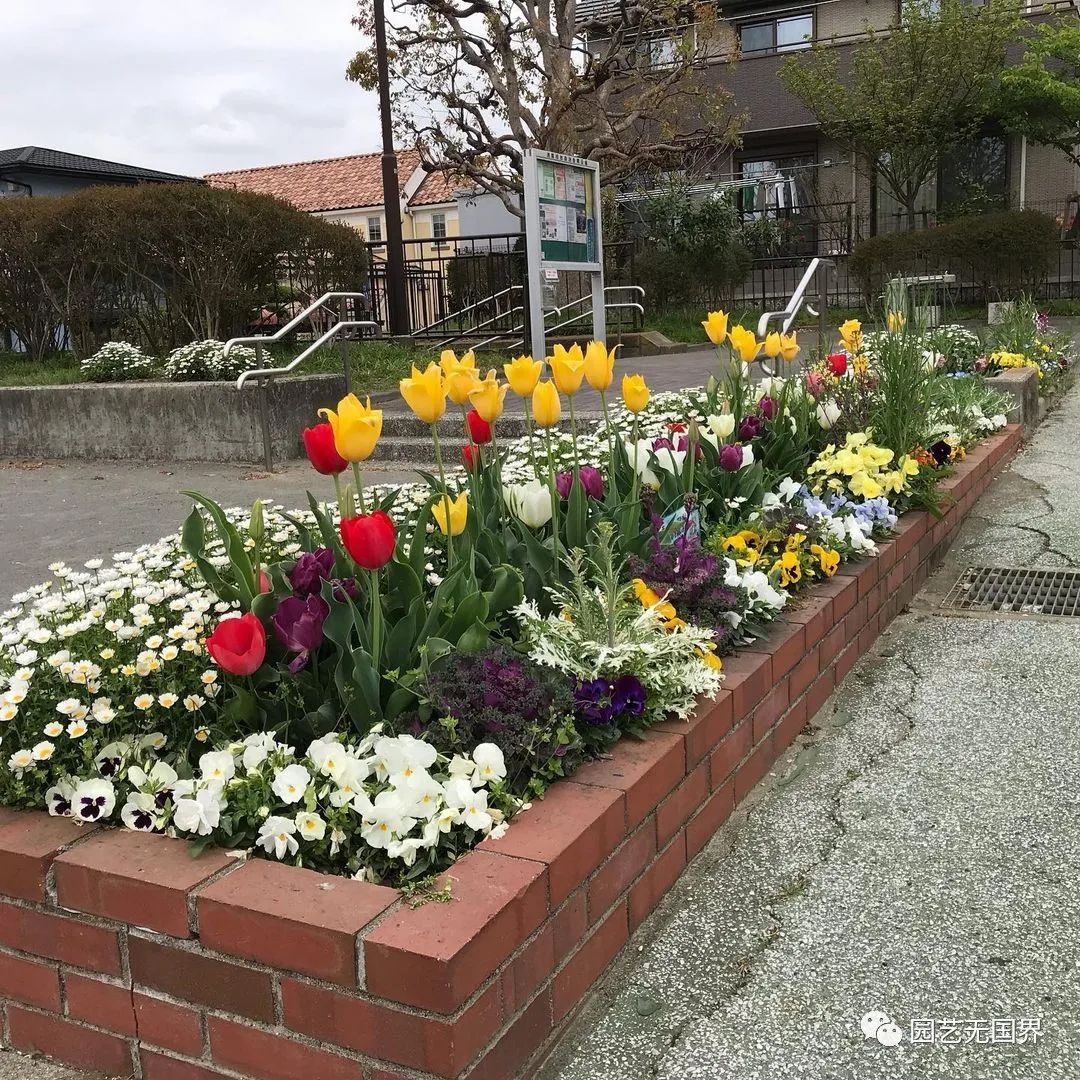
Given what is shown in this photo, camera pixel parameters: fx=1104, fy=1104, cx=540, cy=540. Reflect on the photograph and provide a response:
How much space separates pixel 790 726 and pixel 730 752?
51 cm

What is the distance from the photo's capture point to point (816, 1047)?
1.93 metres

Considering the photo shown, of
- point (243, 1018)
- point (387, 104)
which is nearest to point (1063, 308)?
point (387, 104)

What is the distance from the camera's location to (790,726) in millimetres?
3150

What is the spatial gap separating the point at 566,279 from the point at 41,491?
10.9m

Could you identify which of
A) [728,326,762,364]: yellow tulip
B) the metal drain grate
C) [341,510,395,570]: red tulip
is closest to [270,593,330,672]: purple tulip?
[341,510,395,570]: red tulip

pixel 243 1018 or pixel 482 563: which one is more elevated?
pixel 482 563

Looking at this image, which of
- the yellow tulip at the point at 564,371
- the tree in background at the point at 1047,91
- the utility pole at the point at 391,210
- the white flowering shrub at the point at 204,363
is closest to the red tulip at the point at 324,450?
the yellow tulip at the point at 564,371

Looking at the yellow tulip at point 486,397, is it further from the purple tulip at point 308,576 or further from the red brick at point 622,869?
the red brick at point 622,869

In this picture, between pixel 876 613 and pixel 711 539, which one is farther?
pixel 876 613

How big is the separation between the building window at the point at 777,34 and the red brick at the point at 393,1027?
24.8 meters

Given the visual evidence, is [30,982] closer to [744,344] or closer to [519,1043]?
[519,1043]

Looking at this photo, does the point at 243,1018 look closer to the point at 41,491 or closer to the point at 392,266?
the point at 41,491

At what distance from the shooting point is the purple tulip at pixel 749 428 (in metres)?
3.98

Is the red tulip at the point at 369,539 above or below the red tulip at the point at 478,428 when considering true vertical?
below
